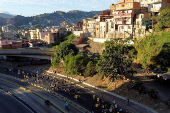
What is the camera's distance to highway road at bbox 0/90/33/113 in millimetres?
23605

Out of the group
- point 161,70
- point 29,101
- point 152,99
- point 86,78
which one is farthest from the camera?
point 86,78

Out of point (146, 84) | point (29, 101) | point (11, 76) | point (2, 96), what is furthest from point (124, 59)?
point (11, 76)

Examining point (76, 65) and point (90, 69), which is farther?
point (76, 65)

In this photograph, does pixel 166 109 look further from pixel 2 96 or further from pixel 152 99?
pixel 2 96

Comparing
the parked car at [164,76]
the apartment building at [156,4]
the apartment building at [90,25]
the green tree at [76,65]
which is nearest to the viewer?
the parked car at [164,76]

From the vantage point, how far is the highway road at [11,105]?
929 inches

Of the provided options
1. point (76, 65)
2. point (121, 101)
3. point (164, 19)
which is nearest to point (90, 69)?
point (76, 65)

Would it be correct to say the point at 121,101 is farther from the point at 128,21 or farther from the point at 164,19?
the point at 128,21

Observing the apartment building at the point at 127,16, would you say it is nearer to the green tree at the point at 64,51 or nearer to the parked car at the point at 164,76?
the green tree at the point at 64,51

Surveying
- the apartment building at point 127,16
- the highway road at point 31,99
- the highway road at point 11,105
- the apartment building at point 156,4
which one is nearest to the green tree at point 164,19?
the apartment building at point 156,4

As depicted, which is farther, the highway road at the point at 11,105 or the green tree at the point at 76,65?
the green tree at the point at 76,65

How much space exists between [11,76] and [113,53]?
81.9 feet

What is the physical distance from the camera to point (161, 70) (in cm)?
3188

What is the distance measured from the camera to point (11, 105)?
83.1ft
